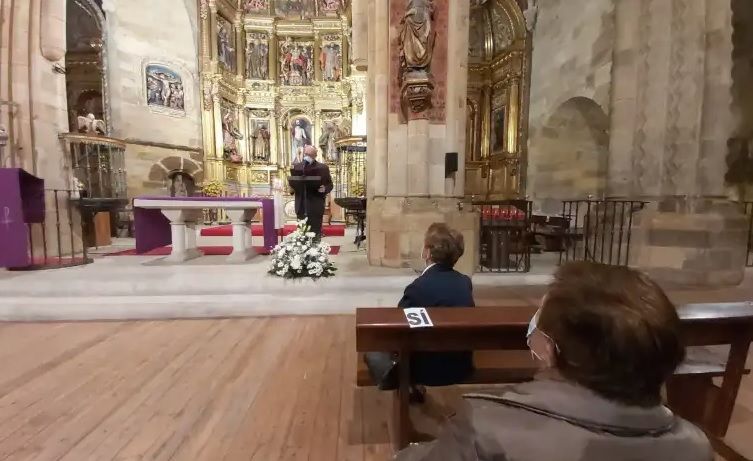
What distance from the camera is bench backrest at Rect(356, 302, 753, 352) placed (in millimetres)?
1822

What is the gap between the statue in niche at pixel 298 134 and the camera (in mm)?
16000

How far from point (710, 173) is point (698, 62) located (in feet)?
4.74

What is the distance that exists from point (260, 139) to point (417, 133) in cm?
1131

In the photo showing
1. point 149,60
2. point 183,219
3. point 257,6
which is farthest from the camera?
point 257,6

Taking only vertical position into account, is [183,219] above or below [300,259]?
above

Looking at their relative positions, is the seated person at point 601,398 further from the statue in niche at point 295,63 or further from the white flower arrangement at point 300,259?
the statue in niche at point 295,63

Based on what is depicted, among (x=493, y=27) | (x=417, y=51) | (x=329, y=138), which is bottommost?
(x=417, y=51)

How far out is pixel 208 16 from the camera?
13.6m

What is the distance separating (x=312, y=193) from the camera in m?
6.55

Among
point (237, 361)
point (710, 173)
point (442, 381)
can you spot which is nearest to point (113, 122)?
point (237, 361)

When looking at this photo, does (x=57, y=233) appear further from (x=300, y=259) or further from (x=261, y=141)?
(x=261, y=141)

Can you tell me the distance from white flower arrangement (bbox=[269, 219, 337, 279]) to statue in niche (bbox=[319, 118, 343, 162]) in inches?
432

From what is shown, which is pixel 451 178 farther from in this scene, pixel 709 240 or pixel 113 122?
pixel 113 122

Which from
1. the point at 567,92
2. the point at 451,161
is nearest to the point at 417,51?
the point at 451,161
